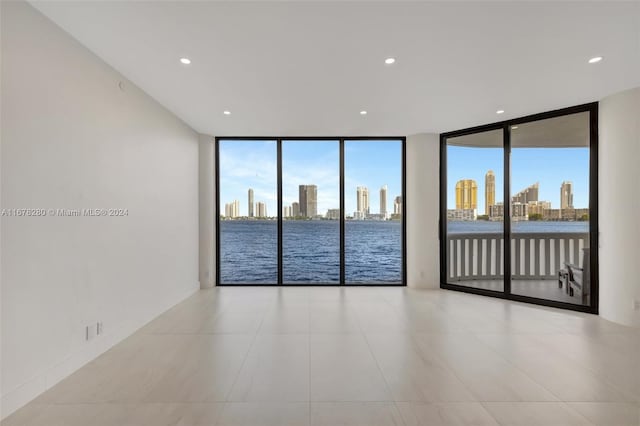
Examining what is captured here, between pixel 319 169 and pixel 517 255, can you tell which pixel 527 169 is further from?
pixel 319 169

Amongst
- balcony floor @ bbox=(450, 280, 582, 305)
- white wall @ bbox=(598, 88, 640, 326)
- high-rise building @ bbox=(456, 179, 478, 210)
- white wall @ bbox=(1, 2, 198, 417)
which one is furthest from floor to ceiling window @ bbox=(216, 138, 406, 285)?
white wall @ bbox=(598, 88, 640, 326)

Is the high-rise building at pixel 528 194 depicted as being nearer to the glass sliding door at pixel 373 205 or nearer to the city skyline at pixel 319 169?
the city skyline at pixel 319 169

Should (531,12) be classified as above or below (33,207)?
above

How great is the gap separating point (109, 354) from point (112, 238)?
1117mm

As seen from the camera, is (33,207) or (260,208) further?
(260,208)

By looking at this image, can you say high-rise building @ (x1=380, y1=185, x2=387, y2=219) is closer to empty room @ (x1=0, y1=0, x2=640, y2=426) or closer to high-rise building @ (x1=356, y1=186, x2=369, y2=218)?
high-rise building @ (x1=356, y1=186, x2=369, y2=218)

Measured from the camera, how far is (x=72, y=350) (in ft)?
7.82

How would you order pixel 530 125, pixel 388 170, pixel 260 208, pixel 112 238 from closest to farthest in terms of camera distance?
pixel 112 238
pixel 530 125
pixel 260 208
pixel 388 170

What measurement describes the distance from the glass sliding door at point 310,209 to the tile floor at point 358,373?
2571 mm

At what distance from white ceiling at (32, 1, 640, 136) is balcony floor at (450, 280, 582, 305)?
9.39 ft

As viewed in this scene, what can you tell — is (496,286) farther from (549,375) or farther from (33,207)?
(33,207)

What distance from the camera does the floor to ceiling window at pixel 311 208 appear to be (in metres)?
5.40

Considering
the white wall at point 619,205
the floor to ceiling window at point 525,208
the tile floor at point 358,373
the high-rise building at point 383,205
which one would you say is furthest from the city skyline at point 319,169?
the tile floor at point 358,373

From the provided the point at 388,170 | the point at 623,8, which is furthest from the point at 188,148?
the point at 388,170
